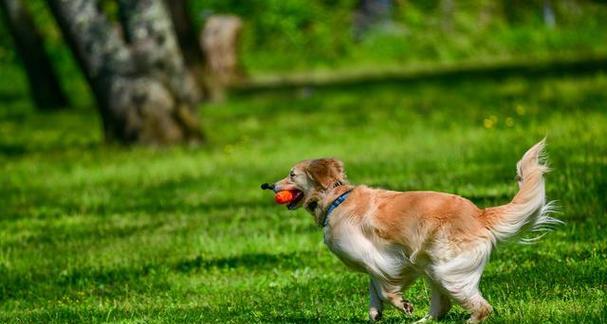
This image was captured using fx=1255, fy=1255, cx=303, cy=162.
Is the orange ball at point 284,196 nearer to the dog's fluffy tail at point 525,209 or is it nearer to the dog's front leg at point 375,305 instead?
the dog's front leg at point 375,305

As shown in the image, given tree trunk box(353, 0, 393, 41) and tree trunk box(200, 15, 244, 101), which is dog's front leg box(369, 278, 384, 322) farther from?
tree trunk box(353, 0, 393, 41)

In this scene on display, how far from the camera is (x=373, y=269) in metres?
6.45

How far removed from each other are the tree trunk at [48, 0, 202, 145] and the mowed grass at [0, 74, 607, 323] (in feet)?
1.26

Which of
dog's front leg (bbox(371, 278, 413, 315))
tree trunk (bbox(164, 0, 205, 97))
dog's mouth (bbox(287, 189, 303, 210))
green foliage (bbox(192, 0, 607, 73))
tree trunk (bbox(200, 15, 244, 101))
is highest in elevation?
dog's mouth (bbox(287, 189, 303, 210))

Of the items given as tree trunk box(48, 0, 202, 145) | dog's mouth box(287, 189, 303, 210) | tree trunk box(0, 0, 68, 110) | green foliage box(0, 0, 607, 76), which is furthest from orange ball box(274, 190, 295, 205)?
green foliage box(0, 0, 607, 76)

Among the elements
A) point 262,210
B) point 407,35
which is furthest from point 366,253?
point 407,35

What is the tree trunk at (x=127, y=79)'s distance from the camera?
16.8 meters

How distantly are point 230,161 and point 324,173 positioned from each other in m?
8.45

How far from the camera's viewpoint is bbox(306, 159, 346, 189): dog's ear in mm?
6918

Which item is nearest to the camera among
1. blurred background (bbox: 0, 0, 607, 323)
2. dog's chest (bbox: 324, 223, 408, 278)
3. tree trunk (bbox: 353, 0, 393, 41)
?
dog's chest (bbox: 324, 223, 408, 278)

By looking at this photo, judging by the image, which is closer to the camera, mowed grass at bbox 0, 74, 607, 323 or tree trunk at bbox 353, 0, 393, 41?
mowed grass at bbox 0, 74, 607, 323

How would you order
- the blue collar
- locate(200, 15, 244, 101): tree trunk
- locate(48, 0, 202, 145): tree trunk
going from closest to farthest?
the blue collar < locate(48, 0, 202, 145): tree trunk < locate(200, 15, 244, 101): tree trunk

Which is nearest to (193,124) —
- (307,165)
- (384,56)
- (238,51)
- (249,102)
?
(249,102)

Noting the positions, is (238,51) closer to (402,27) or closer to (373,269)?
(402,27)
